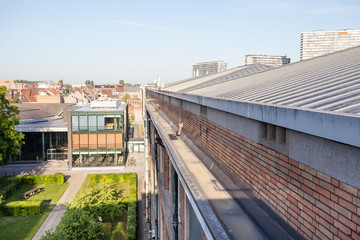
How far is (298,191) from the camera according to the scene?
256 cm

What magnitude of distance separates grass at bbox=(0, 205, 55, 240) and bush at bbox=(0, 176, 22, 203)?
328cm

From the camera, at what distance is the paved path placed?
16.6 metres

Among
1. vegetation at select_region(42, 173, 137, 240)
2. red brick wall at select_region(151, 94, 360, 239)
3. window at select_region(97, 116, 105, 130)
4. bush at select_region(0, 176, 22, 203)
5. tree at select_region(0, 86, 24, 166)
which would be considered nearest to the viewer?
red brick wall at select_region(151, 94, 360, 239)

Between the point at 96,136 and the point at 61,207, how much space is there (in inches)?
393

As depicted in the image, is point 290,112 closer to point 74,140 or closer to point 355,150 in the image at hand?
point 355,150

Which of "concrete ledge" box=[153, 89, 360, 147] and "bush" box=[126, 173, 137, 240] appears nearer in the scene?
"concrete ledge" box=[153, 89, 360, 147]

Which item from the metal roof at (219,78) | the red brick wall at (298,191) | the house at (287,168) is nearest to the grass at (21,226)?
the metal roof at (219,78)

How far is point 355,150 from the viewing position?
176cm

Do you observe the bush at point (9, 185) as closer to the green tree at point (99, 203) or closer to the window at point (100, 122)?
the green tree at point (99, 203)

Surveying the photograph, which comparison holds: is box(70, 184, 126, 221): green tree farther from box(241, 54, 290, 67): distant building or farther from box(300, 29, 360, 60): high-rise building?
box(241, 54, 290, 67): distant building

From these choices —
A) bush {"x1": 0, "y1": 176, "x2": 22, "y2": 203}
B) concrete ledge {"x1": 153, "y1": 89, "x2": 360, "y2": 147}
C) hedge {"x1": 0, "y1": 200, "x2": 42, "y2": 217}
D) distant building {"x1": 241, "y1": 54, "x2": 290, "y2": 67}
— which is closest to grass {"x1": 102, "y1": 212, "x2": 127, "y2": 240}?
hedge {"x1": 0, "y1": 200, "x2": 42, "y2": 217}

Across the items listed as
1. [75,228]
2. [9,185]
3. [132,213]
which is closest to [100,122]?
[9,185]

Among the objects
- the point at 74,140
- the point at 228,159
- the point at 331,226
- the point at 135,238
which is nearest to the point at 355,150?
the point at 331,226

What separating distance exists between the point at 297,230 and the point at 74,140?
92.7ft
